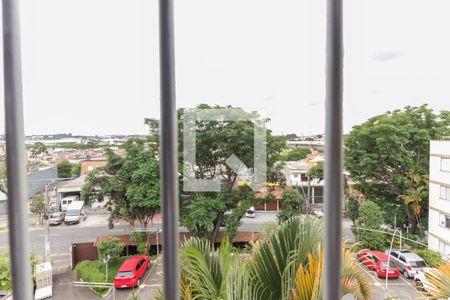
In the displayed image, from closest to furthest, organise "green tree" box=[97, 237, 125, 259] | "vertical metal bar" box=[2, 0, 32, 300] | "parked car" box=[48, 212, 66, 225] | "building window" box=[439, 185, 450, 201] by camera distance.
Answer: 1. "vertical metal bar" box=[2, 0, 32, 300]
2. "parked car" box=[48, 212, 66, 225]
3. "building window" box=[439, 185, 450, 201]
4. "green tree" box=[97, 237, 125, 259]

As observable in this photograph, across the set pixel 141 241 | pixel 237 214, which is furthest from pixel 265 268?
pixel 141 241

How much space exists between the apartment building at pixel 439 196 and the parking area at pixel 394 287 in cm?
114

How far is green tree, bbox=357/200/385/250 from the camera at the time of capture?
7.99 ft

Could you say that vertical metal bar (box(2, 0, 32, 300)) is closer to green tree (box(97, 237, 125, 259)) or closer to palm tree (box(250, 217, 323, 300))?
palm tree (box(250, 217, 323, 300))

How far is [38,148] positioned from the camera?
182 cm

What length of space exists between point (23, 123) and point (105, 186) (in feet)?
7.25

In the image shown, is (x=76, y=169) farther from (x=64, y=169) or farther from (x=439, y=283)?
(x=439, y=283)

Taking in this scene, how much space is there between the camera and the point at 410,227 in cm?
311

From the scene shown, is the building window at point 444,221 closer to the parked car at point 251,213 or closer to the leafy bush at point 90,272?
the parked car at point 251,213

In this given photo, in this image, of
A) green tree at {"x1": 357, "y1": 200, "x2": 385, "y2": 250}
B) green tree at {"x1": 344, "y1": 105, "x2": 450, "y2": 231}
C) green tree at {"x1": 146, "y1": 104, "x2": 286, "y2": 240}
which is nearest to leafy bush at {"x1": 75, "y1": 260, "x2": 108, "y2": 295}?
green tree at {"x1": 146, "y1": 104, "x2": 286, "y2": 240}

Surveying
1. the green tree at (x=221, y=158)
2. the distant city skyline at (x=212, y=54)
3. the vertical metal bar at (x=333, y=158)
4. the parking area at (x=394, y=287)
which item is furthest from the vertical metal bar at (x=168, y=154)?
the green tree at (x=221, y=158)

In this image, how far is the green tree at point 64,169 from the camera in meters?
2.15

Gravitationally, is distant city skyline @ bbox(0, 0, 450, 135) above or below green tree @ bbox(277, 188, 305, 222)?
above

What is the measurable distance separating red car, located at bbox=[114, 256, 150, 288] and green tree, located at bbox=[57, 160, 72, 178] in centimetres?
90
